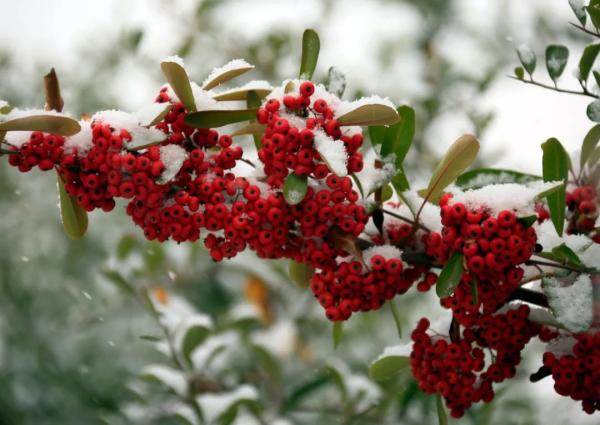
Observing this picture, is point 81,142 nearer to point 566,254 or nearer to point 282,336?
point 566,254

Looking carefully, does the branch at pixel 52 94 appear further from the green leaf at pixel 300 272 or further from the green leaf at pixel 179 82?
the green leaf at pixel 300 272

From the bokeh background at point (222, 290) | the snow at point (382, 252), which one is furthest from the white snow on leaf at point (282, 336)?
the snow at point (382, 252)

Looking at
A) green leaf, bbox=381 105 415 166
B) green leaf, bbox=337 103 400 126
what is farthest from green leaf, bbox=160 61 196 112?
green leaf, bbox=381 105 415 166

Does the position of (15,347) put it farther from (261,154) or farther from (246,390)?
(261,154)

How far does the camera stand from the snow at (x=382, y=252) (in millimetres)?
1505

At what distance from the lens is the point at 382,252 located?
4.99 feet

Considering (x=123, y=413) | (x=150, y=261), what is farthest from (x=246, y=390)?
(x=150, y=261)

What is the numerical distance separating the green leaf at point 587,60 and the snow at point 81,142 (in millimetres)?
1071

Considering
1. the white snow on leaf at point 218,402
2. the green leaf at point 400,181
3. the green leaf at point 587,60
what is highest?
the green leaf at point 587,60

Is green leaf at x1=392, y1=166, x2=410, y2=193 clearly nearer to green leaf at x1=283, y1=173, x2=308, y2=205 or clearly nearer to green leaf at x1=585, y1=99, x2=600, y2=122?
green leaf at x1=283, y1=173, x2=308, y2=205

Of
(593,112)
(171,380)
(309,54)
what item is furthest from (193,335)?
(593,112)

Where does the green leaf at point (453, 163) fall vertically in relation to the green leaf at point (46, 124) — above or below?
below

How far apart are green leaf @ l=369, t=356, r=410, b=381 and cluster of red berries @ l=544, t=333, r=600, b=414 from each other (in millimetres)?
365

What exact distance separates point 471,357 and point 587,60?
27.6 inches
